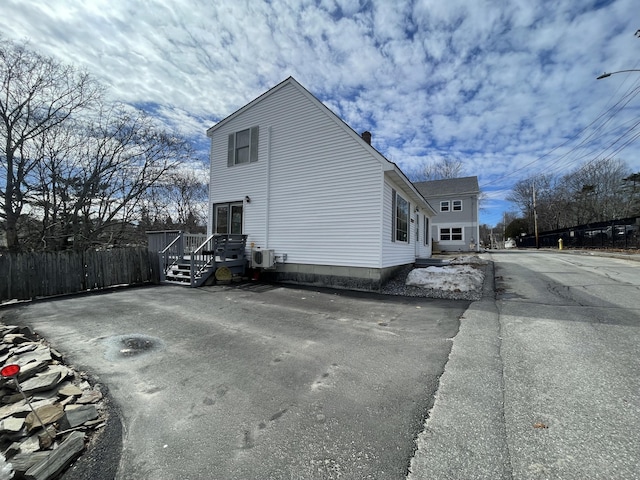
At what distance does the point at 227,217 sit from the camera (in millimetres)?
11766

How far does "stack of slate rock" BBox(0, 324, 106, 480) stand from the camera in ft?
6.05

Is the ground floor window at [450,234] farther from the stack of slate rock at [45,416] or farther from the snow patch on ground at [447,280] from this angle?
the stack of slate rock at [45,416]

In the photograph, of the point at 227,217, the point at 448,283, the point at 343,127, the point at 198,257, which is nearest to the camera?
the point at 448,283

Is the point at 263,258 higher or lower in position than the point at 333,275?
higher

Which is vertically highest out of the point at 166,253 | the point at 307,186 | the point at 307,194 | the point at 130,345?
the point at 307,186

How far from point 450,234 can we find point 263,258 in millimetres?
20720

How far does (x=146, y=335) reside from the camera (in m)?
4.46

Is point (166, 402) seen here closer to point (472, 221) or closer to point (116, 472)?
point (116, 472)

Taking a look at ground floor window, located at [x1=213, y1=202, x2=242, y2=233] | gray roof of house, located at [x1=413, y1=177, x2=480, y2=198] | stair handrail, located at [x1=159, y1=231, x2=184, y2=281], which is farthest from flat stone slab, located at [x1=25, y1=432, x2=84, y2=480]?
gray roof of house, located at [x1=413, y1=177, x2=480, y2=198]

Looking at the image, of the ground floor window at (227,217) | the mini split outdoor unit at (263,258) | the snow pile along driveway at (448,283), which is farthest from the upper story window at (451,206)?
the mini split outdoor unit at (263,258)

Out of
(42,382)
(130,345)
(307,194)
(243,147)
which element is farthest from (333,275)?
(42,382)

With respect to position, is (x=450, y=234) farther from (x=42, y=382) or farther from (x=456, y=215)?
(x=42, y=382)

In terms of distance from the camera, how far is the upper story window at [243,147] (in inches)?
432

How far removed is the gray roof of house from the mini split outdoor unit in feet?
58.8
